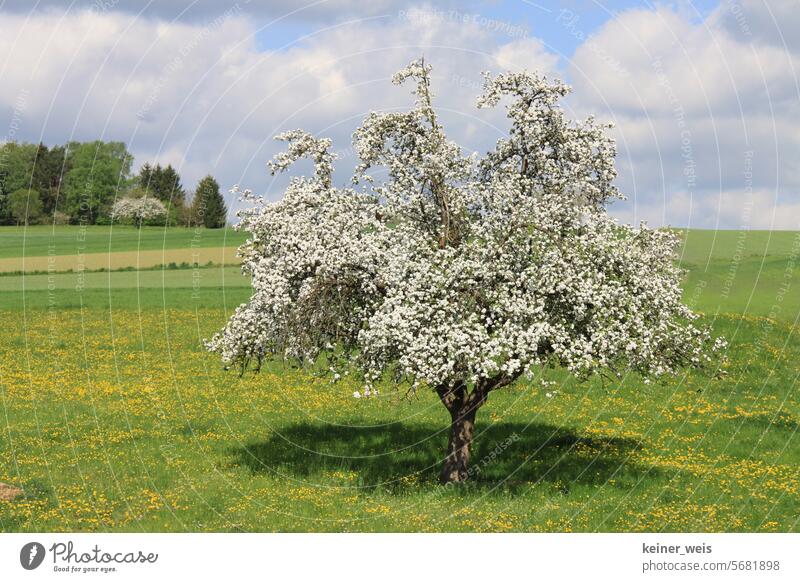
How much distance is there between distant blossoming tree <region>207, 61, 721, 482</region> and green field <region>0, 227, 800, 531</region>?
9.15 ft

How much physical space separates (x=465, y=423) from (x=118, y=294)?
58.1 meters

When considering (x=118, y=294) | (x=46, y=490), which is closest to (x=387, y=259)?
(x=46, y=490)

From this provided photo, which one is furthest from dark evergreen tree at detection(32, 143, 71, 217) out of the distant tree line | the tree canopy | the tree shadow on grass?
the tree shadow on grass

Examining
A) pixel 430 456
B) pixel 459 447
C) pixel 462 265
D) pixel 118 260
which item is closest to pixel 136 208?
pixel 118 260

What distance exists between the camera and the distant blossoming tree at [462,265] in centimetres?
2514

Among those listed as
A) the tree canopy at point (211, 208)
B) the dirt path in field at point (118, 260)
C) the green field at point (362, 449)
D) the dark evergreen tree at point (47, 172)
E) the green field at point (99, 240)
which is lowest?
the green field at point (362, 449)

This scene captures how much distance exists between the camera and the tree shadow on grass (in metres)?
30.1

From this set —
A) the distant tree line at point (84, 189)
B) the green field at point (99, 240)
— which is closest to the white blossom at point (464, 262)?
the green field at point (99, 240)

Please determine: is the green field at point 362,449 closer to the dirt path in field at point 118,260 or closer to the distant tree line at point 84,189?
the dirt path in field at point 118,260

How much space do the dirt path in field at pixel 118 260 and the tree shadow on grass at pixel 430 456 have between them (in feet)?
212

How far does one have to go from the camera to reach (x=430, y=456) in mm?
32594

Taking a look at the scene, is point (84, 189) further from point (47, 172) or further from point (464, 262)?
point (464, 262)

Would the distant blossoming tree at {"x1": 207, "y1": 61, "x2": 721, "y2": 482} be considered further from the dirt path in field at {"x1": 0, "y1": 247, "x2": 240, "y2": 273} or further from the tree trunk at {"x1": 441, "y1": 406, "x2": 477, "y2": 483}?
the dirt path in field at {"x1": 0, "y1": 247, "x2": 240, "y2": 273}

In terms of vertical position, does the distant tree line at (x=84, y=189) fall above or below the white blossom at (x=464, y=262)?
above
